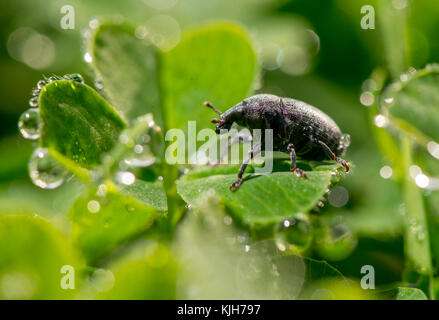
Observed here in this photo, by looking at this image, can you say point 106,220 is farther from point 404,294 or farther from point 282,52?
point 282,52

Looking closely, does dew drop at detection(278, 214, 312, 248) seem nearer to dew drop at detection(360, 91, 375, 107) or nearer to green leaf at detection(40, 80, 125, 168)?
green leaf at detection(40, 80, 125, 168)

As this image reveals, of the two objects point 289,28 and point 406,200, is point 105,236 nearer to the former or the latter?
point 406,200

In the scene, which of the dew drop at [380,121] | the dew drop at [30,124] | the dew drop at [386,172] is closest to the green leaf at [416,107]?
the dew drop at [380,121]

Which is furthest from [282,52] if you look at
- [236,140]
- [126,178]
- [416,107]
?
[126,178]

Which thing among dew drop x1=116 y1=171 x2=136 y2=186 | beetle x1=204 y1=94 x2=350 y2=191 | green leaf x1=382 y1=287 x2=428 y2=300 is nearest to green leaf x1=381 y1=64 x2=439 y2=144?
beetle x1=204 y1=94 x2=350 y2=191

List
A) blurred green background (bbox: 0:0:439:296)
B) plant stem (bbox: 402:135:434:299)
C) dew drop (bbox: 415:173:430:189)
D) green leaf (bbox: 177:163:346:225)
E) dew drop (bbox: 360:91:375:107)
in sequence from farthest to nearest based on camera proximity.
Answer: dew drop (bbox: 360:91:375:107) < blurred green background (bbox: 0:0:439:296) < dew drop (bbox: 415:173:430:189) < plant stem (bbox: 402:135:434:299) < green leaf (bbox: 177:163:346:225)
